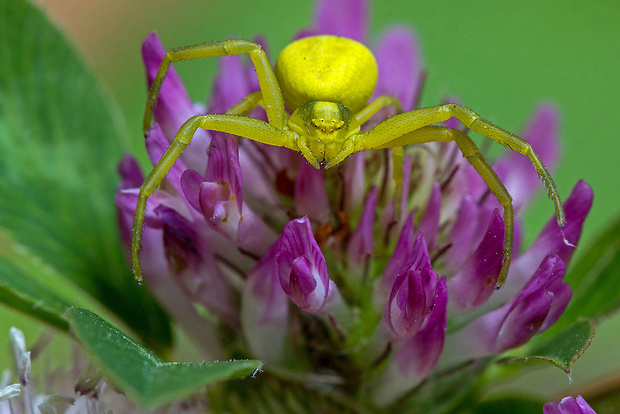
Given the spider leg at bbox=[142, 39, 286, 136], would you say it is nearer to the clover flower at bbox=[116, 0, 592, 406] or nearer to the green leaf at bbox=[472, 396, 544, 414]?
the clover flower at bbox=[116, 0, 592, 406]

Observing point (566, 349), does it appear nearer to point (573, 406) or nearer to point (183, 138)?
point (573, 406)

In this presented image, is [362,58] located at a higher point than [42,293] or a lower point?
higher

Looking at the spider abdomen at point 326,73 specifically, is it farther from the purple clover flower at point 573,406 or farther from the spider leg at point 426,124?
the purple clover flower at point 573,406

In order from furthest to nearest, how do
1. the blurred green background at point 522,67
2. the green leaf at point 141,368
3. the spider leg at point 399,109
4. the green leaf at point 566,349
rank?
the blurred green background at point 522,67, the spider leg at point 399,109, the green leaf at point 566,349, the green leaf at point 141,368

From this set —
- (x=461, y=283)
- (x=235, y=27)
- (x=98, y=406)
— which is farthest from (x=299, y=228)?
(x=235, y=27)

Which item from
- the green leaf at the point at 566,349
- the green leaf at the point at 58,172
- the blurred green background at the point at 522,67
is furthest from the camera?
the blurred green background at the point at 522,67

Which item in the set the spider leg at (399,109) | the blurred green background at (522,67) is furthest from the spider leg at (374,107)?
the blurred green background at (522,67)

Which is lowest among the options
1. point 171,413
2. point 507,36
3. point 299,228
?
point 171,413

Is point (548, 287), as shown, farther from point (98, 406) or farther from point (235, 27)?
point (235, 27)
